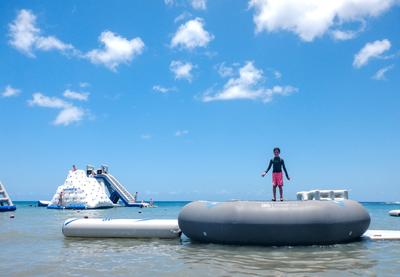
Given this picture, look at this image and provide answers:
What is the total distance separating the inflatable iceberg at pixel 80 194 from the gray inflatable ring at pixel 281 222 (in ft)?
155

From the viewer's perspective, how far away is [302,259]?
30.8 ft

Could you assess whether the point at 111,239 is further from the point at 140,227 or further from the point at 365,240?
the point at 365,240

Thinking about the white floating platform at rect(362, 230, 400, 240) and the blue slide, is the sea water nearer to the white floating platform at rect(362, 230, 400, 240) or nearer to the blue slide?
the white floating platform at rect(362, 230, 400, 240)

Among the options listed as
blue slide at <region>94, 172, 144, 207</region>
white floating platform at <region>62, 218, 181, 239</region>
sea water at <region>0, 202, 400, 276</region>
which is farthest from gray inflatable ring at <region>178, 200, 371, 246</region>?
blue slide at <region>94, 172, 144, 207</region>

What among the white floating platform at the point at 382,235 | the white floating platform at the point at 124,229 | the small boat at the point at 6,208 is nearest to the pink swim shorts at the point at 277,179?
the white floating platform at the point at 382,235

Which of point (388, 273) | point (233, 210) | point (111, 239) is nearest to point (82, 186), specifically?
point (111, 239)

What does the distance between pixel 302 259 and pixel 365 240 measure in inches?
169

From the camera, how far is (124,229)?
1364cm

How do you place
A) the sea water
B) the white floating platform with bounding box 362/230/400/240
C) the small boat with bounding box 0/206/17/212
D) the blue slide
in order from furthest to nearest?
1. the blue slide
2. the small boat with bounding box 0/206/17/212
3. the white floating platform with bounding box 362/230/400/240
4. the sea water

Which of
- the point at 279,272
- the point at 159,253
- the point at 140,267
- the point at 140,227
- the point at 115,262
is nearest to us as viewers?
the point at 279,272

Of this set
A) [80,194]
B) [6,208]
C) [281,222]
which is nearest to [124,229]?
[281,222]

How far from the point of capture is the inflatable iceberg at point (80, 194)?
5625 centimetres

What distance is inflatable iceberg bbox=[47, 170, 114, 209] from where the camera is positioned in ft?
185

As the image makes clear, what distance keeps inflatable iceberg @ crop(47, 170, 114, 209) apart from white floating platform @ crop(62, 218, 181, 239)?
43466 millimetres
